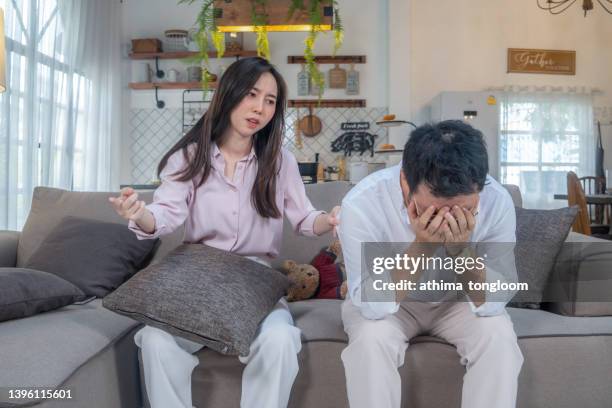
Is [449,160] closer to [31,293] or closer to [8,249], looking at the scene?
[31,293]

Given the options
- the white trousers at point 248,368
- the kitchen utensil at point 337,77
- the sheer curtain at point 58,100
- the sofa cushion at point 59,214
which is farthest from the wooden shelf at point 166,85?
the white trousers at point 248,368

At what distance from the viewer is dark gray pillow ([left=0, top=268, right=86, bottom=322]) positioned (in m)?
1.46

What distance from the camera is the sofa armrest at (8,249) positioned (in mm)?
2070

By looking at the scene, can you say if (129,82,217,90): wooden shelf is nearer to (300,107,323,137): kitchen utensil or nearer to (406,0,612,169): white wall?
(300,107,323,137): kitchen utensil

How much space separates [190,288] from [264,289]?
24 centimetres

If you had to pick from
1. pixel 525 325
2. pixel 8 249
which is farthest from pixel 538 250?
pixel 8 249

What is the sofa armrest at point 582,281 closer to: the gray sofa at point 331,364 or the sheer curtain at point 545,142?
the gray sofa at point 331,364

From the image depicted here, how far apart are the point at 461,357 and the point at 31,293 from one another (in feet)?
4.13

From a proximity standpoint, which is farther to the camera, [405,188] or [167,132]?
[167,132]

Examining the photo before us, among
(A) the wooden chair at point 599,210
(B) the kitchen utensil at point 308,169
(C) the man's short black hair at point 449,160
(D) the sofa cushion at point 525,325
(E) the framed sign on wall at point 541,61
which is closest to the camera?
(C) the man's short black hair at point 449,160

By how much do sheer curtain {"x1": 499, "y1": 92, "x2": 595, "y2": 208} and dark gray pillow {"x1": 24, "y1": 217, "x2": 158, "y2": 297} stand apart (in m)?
4.61

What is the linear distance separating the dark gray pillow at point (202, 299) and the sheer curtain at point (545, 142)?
15.8 ft

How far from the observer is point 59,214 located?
2.21 metres

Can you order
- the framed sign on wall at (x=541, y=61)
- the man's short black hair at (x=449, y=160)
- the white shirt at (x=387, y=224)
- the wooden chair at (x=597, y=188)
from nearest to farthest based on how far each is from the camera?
the man's short black hair at (x=449, y=160)
the white shirt at (x=387, y=224)
the wooden chair at (x=597, y=188)
the framed sign on wall at (x=541, y=61)
